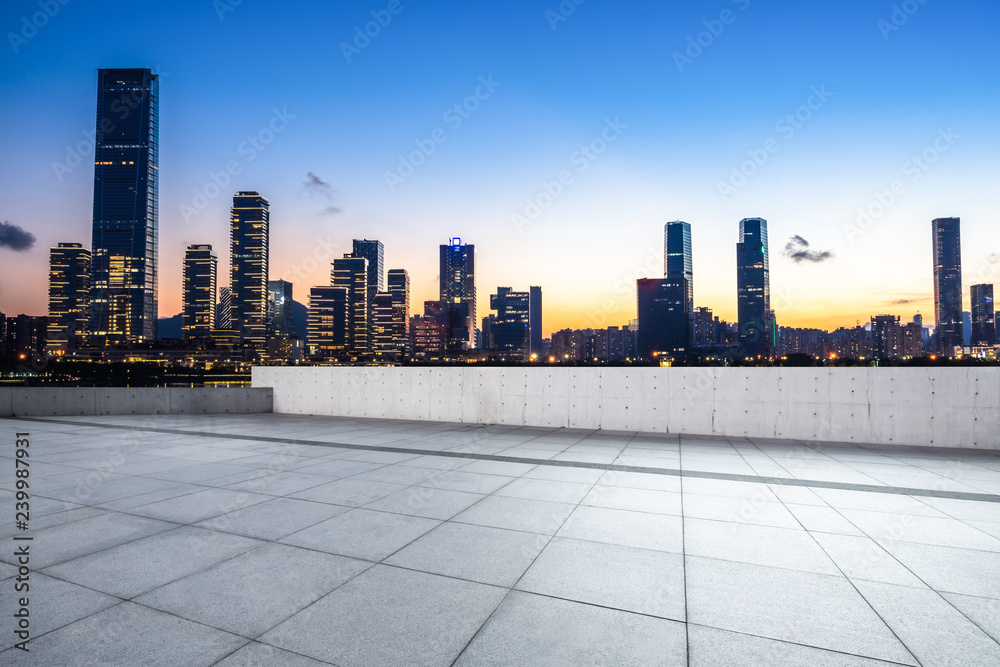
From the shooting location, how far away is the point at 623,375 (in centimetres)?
1464

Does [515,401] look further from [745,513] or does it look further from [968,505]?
[968,505]

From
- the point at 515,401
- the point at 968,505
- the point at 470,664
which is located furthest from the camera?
the point at 515,401

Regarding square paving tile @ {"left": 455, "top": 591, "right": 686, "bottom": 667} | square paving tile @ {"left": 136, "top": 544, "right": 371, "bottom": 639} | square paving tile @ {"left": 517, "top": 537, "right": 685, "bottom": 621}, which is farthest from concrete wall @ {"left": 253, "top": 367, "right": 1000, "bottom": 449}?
square paving tile @ {"left": 136, "top": 544, "right": 371, "bottom": 639}

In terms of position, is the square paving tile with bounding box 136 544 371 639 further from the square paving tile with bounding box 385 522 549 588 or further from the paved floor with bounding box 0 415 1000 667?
the square paving tile with bounding box 385 522 549 588

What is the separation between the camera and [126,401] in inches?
725

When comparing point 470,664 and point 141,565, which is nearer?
point 470,664

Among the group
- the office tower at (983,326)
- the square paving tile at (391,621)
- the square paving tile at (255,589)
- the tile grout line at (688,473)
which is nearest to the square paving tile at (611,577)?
the square paving tile at (391,621)

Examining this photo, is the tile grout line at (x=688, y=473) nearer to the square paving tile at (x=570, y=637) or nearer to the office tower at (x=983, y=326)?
the square paving tile at (x=570, y=637)

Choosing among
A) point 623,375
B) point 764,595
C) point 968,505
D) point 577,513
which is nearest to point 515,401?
point 623,375

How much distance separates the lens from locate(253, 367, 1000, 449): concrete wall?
1170cm

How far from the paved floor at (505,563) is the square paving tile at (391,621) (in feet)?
0.07

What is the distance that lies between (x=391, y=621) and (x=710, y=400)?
1236 cm

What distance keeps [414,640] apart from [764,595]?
9.54 ft

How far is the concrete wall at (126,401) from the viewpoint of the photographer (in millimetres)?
17484
